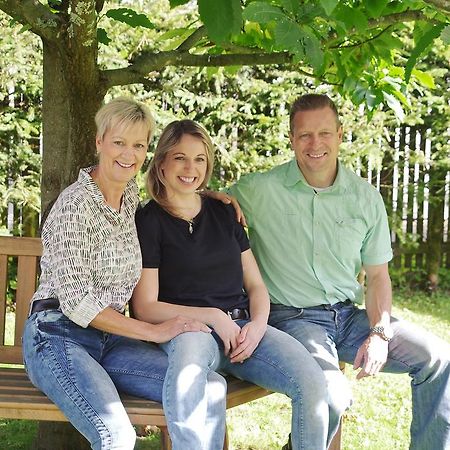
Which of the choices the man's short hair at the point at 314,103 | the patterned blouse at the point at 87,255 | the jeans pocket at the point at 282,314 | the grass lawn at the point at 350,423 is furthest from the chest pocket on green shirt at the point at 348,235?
the grass lawn at the point at 350,423

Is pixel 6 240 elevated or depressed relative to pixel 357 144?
depressed

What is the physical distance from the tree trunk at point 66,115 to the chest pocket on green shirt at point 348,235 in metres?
1.11

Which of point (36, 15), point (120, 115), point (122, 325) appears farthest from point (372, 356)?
point (36, 15)

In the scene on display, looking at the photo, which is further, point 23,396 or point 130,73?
point 130,73

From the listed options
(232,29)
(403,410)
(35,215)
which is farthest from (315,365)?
(35,215)

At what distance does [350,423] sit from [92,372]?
2248mm

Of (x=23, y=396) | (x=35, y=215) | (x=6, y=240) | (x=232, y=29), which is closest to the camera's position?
(x=232, y=29)

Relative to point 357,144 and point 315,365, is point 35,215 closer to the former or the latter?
point 357,144

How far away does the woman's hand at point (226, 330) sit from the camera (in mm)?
2877

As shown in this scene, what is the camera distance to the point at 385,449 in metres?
4.02

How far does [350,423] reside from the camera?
444 centimetres

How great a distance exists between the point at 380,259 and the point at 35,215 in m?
4.57

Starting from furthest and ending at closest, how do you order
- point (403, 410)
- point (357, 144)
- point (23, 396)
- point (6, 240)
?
1. point (357, 144)
2. point (403, 410)
3. point (6, 240)
4. point (23, 396)

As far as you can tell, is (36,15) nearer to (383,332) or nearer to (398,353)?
(383,332)
